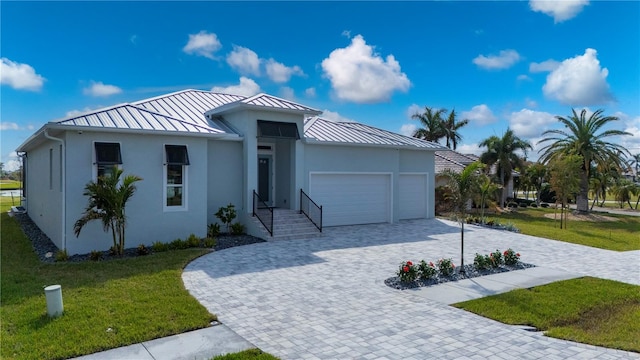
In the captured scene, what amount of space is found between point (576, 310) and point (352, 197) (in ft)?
37.3

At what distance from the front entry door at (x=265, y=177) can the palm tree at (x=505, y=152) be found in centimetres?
2267

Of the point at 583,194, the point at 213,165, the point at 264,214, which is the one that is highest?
the point at 213,165

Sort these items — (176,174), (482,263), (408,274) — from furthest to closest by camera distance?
(176,174), (482,263), (408,274)

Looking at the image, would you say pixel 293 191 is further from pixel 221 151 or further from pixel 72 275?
pixel 72 275

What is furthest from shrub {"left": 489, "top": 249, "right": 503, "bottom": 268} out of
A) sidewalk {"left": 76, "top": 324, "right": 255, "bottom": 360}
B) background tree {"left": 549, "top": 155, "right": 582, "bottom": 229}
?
background tree {"left": 549, "top": 155, "right": 582, "bottom": 229}

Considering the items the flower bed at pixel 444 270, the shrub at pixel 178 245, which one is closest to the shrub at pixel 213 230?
the shrub at pixel 178 245

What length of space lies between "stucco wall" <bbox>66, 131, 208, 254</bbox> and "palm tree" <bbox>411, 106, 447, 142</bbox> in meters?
31.6

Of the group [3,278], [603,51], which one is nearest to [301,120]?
[3,278]

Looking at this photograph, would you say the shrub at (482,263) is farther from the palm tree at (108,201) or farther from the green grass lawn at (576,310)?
the palm tree at (108,201)

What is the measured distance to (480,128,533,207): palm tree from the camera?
32.9m

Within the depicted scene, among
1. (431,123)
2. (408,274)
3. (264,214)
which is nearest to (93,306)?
(408,274)

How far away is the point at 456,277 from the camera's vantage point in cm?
970

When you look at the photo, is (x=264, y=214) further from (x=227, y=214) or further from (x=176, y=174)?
(x=176, y=174)

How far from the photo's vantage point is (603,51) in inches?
691
